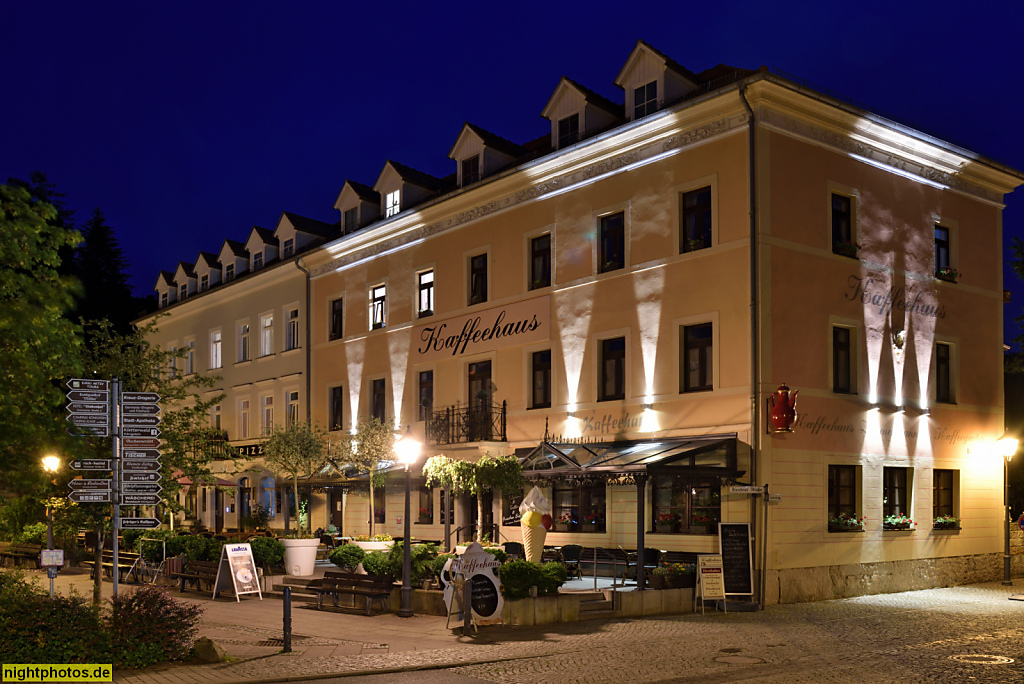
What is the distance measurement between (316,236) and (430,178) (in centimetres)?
671

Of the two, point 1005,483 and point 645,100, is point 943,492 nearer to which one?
point 1005,483

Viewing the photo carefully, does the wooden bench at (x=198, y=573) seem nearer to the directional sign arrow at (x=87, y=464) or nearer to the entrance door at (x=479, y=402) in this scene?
the entrance door at (x=479, y=402)

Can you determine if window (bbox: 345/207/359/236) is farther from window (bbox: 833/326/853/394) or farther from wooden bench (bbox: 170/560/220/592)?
window (bbox: 833/326/853/394)

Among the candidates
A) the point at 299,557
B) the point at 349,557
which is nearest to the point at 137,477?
the point at 349,557

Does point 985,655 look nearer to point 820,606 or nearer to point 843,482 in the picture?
point 820,606

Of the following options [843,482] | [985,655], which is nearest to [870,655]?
[985,655]

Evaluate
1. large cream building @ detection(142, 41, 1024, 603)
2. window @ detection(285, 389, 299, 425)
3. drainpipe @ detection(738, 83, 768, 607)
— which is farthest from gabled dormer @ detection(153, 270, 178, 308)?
drainpipe @ detection(738, 83, 768, 607)

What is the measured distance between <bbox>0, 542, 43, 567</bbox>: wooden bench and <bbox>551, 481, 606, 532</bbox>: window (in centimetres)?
1458

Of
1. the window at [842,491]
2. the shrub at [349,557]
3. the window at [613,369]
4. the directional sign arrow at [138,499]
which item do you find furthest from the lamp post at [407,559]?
the window at [842,491]

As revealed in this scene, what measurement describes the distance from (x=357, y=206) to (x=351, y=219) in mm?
541

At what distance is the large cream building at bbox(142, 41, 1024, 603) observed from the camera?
20.4 metres

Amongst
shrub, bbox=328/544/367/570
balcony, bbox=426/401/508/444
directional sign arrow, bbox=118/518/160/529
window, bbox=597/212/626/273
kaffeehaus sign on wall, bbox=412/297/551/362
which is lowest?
shrub, bbox=328/544/367/570

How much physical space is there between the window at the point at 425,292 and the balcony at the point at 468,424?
3.02m

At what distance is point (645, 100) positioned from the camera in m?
23.1
